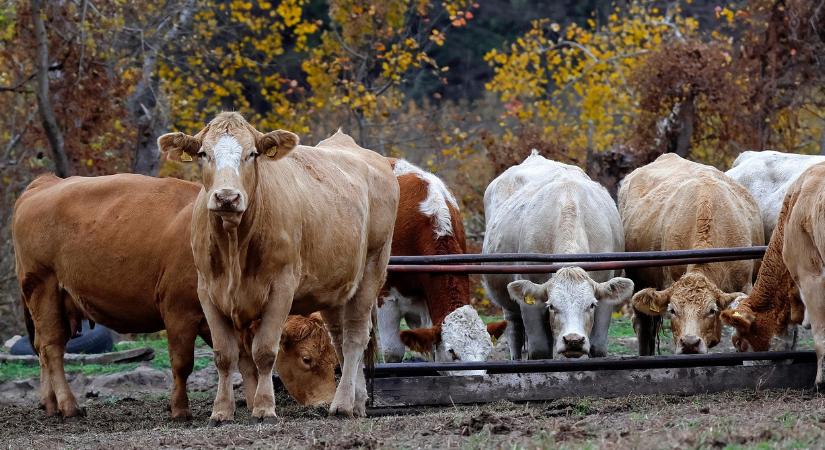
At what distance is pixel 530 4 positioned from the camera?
134 ft

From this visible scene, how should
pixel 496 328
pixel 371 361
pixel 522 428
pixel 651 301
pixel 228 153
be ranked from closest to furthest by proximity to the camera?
pixel 522 428
pixel 228 153
pixel 371 361
pixel 651 301
pixel 496 328

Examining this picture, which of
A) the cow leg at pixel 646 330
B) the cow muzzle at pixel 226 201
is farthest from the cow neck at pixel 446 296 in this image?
the cow muzzle at pixel 226 201

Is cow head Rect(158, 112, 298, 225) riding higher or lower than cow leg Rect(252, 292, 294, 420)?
higher

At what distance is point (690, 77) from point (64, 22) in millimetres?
8709

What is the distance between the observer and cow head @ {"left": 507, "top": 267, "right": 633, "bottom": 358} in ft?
31.2

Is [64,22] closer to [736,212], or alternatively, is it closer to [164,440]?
[736,212]

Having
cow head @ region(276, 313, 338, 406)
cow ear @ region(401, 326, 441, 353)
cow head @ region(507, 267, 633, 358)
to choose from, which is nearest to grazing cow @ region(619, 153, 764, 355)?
cow head @ region(507, 267, 633, 358)

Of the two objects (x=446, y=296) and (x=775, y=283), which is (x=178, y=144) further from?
(x=775, y=283)

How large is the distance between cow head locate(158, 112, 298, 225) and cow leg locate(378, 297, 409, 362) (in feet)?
12.7

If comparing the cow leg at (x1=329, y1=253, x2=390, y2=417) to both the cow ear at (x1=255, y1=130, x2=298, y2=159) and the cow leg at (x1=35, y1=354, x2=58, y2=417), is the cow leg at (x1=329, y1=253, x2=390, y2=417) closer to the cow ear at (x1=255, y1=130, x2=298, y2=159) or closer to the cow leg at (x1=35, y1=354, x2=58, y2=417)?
the cow ear at (x1=255, y1=130, x2=298, y2=159)

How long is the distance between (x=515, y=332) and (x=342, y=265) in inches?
141

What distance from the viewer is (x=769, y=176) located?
12758mm

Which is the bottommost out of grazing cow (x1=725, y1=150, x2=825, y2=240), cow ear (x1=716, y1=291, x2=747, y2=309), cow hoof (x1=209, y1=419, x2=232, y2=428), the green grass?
the green grass

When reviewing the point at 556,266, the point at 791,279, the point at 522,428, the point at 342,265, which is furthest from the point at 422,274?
the point at 522,428
